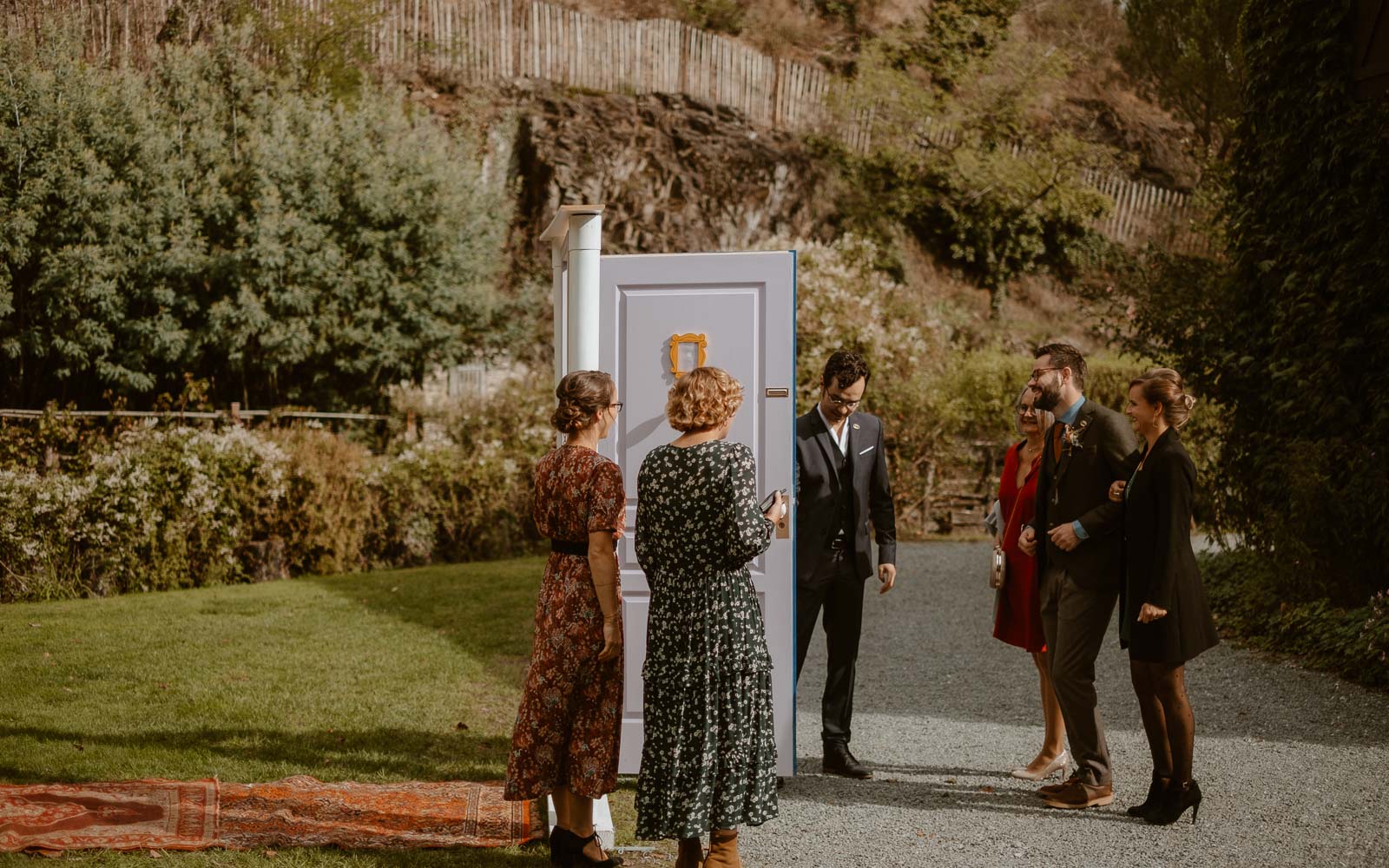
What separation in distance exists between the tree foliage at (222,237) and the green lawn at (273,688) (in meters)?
4.72

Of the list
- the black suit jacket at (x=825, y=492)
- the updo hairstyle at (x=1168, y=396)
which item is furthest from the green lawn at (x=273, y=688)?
the updo hairstyle at (x=1168, y=396)

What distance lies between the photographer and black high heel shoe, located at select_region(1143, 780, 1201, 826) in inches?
176

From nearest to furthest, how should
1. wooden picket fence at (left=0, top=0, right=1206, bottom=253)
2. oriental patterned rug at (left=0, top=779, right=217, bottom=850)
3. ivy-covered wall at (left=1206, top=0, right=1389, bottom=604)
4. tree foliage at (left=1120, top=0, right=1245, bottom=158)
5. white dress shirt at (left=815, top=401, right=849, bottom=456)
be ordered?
oriental patterned rug at (left=0, top=779, right=217, bottom=850), white dress shirt at (left=815, top=401, right=849, bottom=456), ivy-covered wall at (left=1206, top=0, right=1389, bottom=604), wooden picket fence at (left=0, top=0, right=1206, bottom=253), tree foliage at (left=1120, top=0, right=1245, bottom=158)

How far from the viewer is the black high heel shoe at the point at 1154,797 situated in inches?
179

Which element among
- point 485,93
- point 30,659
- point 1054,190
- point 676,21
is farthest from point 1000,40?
point 30,659

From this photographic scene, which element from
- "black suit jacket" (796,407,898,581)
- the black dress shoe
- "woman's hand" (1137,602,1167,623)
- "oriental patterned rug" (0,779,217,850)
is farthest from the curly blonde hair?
"oriental patterned rug" (0,779,217,850)

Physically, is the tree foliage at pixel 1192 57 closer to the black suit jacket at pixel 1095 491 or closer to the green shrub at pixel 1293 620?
the green shrub at pixel 1293 620

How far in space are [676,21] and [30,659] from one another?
1926cm

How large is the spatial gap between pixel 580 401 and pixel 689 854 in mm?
1568

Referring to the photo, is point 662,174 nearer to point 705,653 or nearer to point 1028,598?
point 1028,598

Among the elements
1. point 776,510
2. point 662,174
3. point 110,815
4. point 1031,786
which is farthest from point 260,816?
point 662,174

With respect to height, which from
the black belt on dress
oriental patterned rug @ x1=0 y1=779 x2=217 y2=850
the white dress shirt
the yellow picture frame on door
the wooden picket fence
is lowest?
oriental patterned rug @ x1=0 y1=779 x2=217 y2=850

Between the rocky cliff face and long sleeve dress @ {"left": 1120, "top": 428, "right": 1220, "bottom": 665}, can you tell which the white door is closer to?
long sleeve dress @ {"left": 1120, "top": 428, "right": 1220, "bottom": 665}

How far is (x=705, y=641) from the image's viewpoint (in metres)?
3.65
